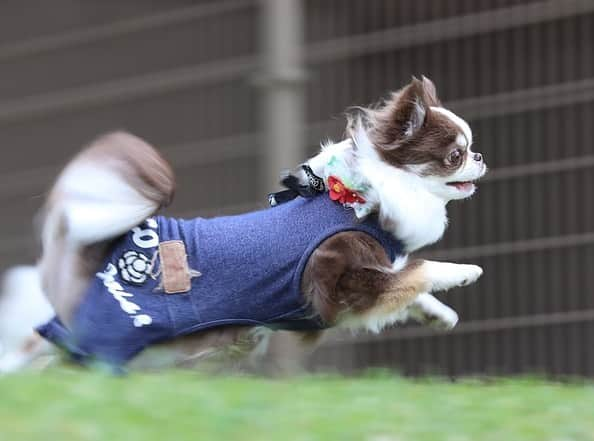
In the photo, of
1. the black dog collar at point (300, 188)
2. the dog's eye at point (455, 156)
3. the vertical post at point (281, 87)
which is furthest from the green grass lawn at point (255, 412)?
the vertical post at point (281, 87)

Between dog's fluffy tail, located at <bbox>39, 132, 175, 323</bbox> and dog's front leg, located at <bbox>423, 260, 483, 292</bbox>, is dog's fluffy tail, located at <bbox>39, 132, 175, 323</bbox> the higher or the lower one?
the higher one

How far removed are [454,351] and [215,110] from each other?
5.86 ft

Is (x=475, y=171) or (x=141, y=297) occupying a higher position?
(x=475, y=171)

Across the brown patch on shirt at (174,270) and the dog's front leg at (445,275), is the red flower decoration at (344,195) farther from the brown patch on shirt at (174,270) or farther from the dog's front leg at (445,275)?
the brown patch on shirt at (174,270)

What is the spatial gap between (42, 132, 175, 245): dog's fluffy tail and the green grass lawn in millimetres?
449

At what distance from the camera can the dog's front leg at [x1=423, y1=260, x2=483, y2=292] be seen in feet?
13.7

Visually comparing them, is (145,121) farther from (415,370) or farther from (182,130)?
(415,370)

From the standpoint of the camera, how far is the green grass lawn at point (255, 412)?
303 cm

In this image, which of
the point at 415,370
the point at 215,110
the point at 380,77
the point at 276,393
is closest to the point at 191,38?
the point at 215,110

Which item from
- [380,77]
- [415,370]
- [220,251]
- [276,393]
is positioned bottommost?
[415,370]

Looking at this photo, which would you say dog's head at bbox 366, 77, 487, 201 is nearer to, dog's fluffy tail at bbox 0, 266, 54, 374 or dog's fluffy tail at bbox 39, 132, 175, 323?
dog's fluffy tail at bbox 39, 132, 175, 323

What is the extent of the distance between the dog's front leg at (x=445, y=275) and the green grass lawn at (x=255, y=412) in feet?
1.22

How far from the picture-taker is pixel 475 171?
14.0 ft

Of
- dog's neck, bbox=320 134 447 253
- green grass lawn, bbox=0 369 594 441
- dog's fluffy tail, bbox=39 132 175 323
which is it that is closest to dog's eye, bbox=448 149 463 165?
dog's neck, bbox=320 134 447 253
